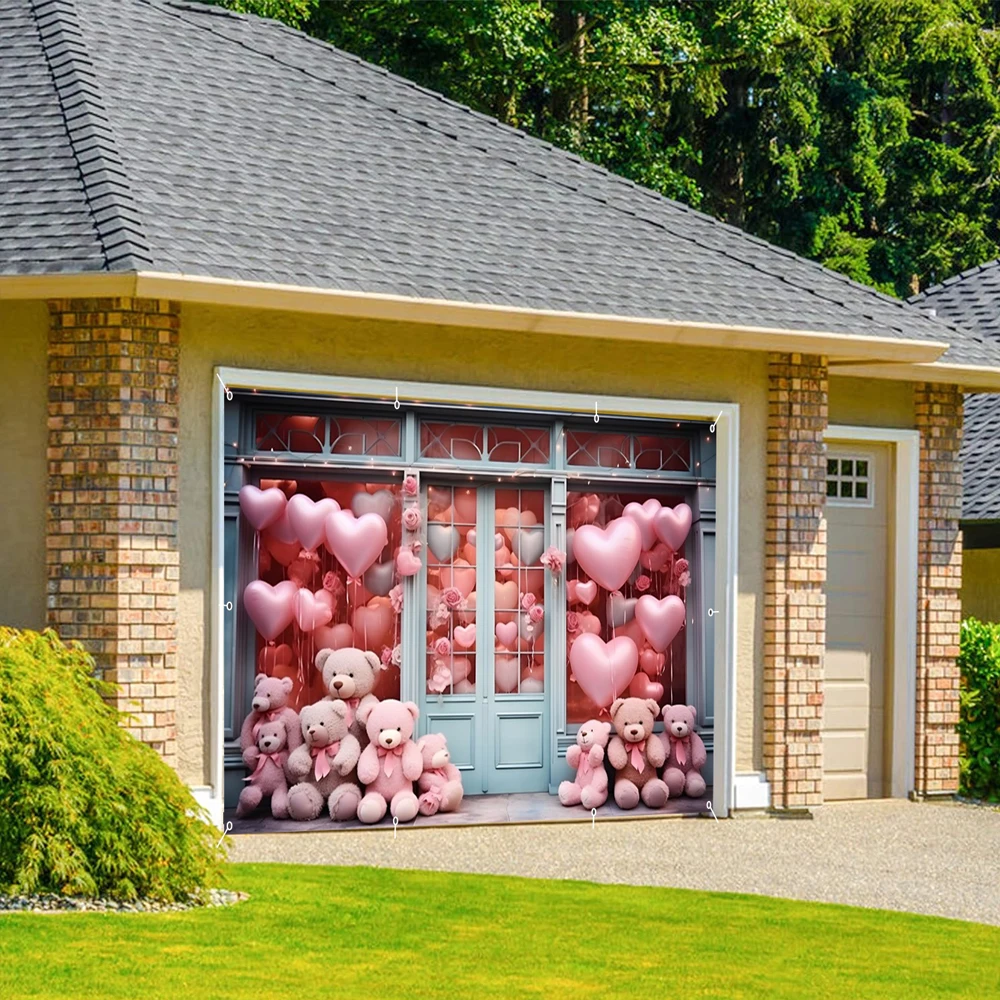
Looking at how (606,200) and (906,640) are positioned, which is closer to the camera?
(606,200)

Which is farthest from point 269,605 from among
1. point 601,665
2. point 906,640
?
point 906,640

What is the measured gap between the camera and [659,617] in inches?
562

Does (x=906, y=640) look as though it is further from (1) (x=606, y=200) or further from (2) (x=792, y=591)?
(1) (x=606, y=200)

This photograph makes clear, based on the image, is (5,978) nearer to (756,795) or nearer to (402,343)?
(402,343)

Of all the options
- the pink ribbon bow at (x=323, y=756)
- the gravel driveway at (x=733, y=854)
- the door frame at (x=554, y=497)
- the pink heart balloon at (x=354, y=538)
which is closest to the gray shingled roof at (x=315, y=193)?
the door frame at (x=554, y=497)

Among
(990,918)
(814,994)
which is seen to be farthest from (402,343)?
(814,994)

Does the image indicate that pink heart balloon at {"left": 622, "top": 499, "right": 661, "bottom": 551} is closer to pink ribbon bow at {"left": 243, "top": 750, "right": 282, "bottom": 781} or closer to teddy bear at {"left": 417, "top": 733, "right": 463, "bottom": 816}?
teddy bear at {"left": 417, "top": 733, "right": 463, "bottom": 816}

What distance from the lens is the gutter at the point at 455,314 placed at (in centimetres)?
1130

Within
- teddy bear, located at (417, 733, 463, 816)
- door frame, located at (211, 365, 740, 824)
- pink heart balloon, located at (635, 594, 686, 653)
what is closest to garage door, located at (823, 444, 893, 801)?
door frame, located at (211, 365, 740, 824)

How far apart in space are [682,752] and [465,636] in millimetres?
1893

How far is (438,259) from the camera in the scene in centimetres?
1304

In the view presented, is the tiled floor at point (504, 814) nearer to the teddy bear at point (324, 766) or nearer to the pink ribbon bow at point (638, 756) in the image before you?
the teddy bear at point (324, 766)

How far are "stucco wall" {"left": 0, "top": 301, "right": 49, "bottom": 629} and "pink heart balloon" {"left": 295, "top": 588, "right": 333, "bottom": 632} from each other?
198 cm

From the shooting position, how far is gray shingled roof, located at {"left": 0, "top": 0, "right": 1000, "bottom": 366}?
12.1 metres
